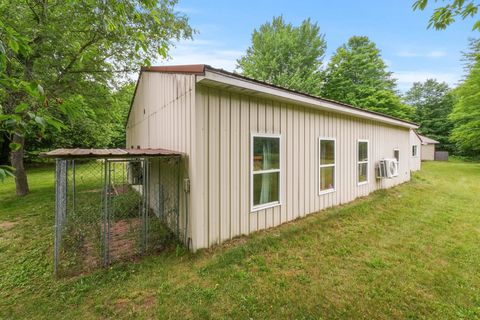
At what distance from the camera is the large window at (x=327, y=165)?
5.76 metres

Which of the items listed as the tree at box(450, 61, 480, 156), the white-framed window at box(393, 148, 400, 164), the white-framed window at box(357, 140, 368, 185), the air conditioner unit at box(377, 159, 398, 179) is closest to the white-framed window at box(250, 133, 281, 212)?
the white-framed window at box(357, 140, 368, 185)

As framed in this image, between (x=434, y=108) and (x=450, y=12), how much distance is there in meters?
37.4

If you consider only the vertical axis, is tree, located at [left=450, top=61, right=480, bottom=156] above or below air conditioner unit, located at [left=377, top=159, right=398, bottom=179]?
above

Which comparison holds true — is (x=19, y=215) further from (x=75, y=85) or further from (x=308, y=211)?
(x=308, y=211)

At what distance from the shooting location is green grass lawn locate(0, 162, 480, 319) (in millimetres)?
2502

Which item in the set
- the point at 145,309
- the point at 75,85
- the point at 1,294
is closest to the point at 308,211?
the point at 145,309

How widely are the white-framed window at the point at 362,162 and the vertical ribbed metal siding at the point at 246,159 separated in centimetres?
76

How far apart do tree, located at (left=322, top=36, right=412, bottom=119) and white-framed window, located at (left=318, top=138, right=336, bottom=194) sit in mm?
16349

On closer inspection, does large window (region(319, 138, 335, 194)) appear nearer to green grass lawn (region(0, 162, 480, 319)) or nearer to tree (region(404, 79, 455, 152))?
green grass lawn (region(0, 162, 480, 319))

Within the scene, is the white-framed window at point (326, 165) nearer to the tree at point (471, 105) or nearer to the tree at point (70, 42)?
the tree at point (70, 42)

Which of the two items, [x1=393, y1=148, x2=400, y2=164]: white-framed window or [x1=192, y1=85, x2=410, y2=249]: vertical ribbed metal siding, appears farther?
[x1=393, y1=148, x2=400, y2=164]: white-framed window

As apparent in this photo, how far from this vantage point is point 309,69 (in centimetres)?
2053

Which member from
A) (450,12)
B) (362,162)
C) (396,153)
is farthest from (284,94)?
(396,153)

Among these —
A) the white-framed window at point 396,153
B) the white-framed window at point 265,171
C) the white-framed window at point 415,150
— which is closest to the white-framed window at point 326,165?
→ the white-framed window at point 265,171
